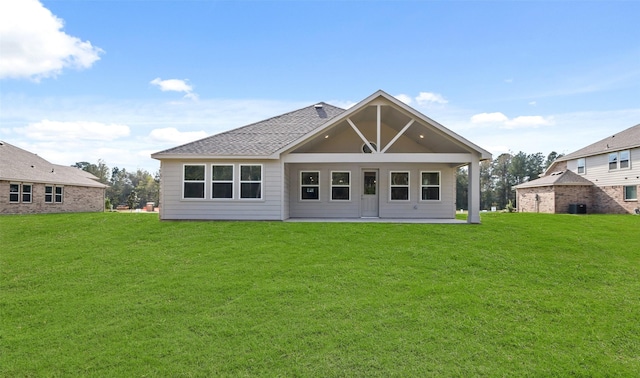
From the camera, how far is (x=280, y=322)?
230 inches

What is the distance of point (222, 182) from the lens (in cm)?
1423

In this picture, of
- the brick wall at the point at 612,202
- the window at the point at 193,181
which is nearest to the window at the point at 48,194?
the window at the point at 193,181

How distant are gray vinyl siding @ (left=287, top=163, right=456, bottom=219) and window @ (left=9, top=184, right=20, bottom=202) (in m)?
19.3

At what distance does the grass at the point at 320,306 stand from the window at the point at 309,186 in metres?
5.31

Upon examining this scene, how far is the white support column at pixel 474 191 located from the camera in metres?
13.7

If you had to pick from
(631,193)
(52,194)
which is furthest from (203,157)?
(631,193)

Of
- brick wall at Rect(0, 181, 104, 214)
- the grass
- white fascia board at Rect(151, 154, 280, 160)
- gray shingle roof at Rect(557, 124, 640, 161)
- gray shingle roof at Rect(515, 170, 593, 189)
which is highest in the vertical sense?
gray shingle roof at Rect(557, 124, 640, 161)

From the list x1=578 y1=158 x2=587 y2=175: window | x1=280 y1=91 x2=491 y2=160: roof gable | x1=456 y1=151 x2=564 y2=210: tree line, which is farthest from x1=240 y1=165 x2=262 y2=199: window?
x1=456 y1=151 x2=564 y2=210: tree line

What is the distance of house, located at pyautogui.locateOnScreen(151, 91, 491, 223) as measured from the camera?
44.6 ft

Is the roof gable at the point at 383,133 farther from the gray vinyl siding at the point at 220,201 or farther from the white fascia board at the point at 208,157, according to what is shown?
the gray vinyl siding at the point at 220,201

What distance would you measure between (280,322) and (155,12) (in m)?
13.5

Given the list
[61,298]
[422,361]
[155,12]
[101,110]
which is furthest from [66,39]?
[422,361]

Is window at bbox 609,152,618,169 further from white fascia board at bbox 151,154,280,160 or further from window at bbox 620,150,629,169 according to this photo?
white fascia board at bbox 151,154,280,160

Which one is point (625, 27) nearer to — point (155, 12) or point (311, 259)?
point (311, 259)
